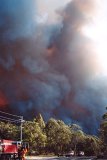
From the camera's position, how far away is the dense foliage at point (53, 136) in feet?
330

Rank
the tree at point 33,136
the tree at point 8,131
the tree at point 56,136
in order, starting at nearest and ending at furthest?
the tree at point 33,136
the tree at point 8,131
the tree at point 56,136

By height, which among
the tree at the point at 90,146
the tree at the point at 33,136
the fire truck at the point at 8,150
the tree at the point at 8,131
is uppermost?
the tree at the point at 90,146

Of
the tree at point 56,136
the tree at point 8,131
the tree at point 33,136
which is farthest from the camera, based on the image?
the tree at point 56,136

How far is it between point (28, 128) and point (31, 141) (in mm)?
4068

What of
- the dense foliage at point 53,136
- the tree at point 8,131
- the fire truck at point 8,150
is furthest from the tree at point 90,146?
the fire truck at point 8,150

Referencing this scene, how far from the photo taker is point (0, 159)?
5109cm

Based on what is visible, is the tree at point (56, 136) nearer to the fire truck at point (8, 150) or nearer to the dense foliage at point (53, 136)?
the dense foliage at point (53, 136)

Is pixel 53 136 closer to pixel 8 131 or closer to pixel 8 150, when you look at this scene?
pixel 8 131

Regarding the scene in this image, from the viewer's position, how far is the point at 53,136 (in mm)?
124000

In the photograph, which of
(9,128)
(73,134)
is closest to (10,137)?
(9,128)

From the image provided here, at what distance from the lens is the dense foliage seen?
100 meters

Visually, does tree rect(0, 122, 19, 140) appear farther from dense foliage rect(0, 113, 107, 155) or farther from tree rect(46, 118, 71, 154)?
tree rect(46, 118, 71, 154)

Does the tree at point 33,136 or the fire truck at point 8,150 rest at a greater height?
the tree at point 33,136

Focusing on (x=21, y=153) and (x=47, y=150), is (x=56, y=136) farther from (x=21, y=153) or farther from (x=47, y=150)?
(x=21, y=153)
